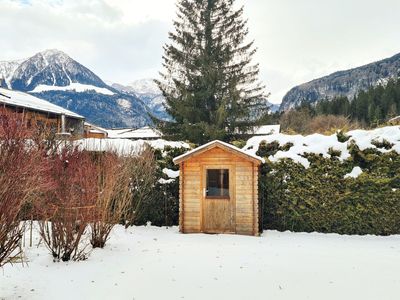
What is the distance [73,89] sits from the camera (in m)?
155

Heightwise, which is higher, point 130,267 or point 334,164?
point 334,164

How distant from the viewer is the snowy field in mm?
5105

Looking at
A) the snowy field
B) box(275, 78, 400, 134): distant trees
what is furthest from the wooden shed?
box(275, 78, 400, 134): distant trees

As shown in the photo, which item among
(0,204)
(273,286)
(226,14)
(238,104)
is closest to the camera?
(0,204)

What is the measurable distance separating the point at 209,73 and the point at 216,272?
585 inches

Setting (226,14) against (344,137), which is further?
(226,14)

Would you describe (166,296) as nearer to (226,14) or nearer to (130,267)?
(130,267)

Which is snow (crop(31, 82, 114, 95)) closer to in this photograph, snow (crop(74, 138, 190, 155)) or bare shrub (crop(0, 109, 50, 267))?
snow (crop(74, 138, 190, 155))

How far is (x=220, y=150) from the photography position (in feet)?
33.3

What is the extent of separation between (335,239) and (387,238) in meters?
1.51

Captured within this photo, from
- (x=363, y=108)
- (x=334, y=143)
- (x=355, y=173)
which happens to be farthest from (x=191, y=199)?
(x=363, y=108)

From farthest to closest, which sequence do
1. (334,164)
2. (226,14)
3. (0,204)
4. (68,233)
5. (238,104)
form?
1. (226,14)
2. (238,104)
3. (334,164)
4. (68,233)
5. (0,204)

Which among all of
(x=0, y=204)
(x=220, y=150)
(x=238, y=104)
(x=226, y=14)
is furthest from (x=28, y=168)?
(x=226, y=14)

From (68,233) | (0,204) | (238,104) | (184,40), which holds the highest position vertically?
(184,40)
